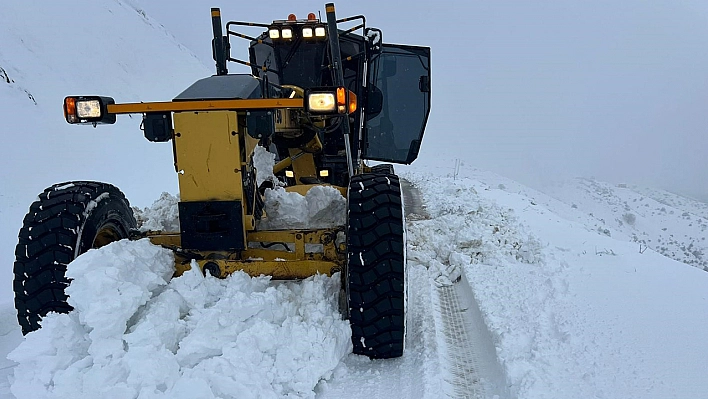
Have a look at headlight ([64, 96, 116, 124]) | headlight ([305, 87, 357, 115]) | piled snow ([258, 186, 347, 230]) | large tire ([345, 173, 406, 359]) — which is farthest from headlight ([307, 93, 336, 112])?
piled snow ([258, 186, 347, 230])

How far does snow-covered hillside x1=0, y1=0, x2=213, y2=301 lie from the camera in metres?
7.19

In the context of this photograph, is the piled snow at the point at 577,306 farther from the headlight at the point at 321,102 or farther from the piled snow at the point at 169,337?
the headlight at the point at 321,102

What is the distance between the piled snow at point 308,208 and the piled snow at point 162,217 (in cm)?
86

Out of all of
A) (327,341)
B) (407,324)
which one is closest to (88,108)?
(327,341)

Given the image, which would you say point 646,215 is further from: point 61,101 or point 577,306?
point 61,101

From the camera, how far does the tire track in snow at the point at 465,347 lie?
8.52 feet

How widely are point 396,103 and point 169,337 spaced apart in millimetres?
3973

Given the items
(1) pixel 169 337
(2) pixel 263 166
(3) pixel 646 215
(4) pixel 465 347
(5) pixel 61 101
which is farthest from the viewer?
(3) pixel 646 215

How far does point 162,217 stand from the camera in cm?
452

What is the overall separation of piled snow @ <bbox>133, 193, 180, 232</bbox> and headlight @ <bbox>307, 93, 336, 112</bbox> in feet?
6.34

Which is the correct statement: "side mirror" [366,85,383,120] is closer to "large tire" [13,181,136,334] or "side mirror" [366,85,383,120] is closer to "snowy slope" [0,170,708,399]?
"snowy slope" [0,170,708,399]

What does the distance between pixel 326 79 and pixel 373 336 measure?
3430 mm

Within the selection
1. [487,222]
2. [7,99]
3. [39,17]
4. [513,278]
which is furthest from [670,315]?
[39,17]

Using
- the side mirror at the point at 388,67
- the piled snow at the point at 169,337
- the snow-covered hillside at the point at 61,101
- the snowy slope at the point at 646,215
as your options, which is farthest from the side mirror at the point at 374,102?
the snowy slope at the point at 646,215
